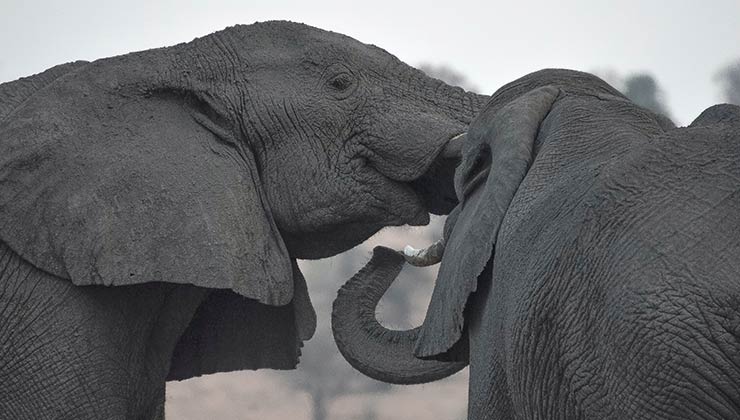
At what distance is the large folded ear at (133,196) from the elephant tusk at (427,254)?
1.11m

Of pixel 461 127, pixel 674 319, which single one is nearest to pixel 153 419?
pixel 461 127

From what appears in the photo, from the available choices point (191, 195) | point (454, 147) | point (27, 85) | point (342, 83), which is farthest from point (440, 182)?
point (27, 85)

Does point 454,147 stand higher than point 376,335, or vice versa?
point 454,147

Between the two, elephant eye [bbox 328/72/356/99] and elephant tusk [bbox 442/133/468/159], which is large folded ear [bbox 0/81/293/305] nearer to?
elephant eye [bbox 328/72/356/99]

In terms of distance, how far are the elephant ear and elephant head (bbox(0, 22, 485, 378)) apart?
1.49 m

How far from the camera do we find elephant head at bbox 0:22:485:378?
4.87 meters

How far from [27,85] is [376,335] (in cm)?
161

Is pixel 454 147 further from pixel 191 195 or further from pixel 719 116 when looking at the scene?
pixel 719 116

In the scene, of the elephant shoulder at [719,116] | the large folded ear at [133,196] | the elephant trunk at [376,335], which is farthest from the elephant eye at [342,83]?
the elephant shoulder at [719,116]

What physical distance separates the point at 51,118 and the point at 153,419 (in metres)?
0.95

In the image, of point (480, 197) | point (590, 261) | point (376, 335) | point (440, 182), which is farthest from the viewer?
point (440, 182)

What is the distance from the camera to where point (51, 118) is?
5.04 metres

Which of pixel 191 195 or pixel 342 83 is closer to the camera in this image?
pixel 191 195

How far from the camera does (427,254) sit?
12.5 ft
